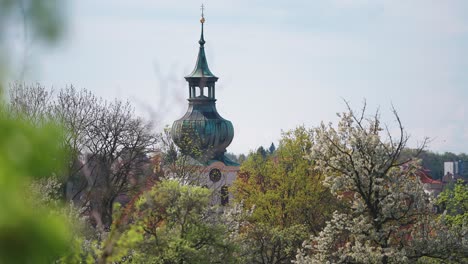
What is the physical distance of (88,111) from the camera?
41.6 metres

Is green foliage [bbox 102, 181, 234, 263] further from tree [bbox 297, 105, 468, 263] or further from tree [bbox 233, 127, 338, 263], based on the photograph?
tree [bbox 233, 127, 338, 263]

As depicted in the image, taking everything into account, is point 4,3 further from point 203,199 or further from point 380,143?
point 380,143

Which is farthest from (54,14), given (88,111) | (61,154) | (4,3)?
(88,111)

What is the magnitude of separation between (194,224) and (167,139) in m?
28.5

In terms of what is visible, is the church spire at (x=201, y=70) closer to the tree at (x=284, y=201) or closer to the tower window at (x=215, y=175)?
the tower window at (x=215, y=175)

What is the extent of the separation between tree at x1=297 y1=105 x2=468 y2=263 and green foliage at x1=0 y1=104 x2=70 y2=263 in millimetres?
20506

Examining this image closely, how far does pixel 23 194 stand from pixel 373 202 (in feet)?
71.1

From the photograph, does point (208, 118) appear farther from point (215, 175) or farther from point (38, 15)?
point (38, 15)

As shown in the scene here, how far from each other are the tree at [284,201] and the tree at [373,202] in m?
10.9

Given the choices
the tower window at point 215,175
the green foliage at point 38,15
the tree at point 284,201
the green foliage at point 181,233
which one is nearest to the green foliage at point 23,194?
the green foliage at point 38,15

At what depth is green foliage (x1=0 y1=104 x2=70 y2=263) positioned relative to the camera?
7.28 ft

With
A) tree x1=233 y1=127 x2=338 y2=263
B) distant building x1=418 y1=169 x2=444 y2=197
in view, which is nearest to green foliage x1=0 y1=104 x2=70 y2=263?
distant building x1=418 y1=169 x2=444 y2=197

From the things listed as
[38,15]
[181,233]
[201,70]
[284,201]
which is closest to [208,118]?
[201,70]

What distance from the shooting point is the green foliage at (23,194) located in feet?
7.28
